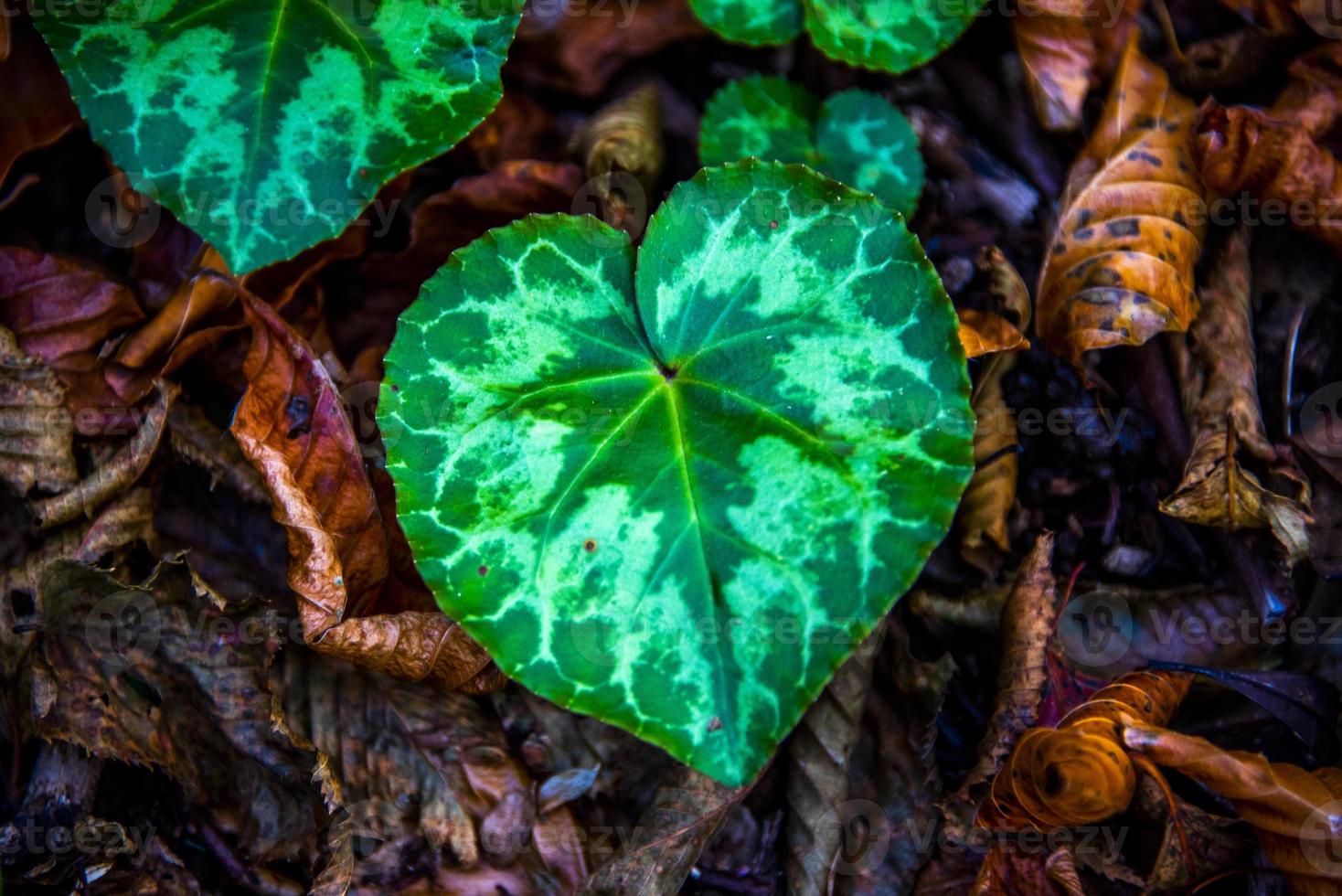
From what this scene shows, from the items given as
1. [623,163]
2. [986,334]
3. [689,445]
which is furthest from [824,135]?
[689,445]

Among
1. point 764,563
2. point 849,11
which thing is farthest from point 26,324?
point 849,11

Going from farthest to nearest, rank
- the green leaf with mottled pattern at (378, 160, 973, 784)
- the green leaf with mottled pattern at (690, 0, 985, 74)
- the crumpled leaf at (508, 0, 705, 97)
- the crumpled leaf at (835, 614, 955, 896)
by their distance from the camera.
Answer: the crumpled leaf at (508, 0, 705, 97) → the green leaf with mottled pattern at (690, 0, 985, 74) → the crumpled leaf at (835, 614, 955, 896) → the green leaf with mottled pattern at (378, 160, 973, 784)

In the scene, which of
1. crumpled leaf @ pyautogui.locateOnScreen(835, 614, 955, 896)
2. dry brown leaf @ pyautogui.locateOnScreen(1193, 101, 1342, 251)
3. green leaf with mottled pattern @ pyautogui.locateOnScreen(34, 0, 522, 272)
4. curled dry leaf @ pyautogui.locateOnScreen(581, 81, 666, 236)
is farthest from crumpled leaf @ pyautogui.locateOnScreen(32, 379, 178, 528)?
dry brown leaf @ pyautogui.locateOnScreen(1193, 101, 1342, 251)

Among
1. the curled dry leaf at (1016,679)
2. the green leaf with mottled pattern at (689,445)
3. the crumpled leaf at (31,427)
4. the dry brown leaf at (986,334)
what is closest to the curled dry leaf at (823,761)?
the curled dry leaf at (1016,679)

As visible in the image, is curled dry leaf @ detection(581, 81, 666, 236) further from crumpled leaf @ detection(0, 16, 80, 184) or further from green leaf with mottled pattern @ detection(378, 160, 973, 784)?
crumpled leaf @ detection(0, 16, 80, 184)

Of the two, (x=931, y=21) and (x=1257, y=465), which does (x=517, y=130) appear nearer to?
(x=931, y=21)

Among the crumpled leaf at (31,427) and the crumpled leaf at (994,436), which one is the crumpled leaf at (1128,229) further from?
the crumpled leaf at (31,427)
